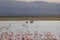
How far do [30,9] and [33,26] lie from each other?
0.17 metres

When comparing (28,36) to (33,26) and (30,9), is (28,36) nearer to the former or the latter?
(33,26)

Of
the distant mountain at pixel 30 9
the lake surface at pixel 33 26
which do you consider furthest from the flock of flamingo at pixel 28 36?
the distant mountain at pixel 30 9

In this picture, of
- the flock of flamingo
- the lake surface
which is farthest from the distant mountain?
the flock of flamingo

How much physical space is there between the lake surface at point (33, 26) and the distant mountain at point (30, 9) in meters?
0.08

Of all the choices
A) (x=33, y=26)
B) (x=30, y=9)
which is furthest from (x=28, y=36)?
(x=30, y=9)

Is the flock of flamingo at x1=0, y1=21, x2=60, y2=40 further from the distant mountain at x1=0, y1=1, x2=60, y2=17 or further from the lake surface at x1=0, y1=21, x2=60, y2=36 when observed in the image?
the distant mountain at x1=0, y1=1, x2=60, y2=17

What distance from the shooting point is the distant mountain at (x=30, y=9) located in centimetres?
112

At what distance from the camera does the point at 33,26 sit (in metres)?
1.13

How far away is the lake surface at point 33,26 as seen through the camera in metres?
1.13

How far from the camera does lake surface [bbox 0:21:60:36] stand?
3.69 ft

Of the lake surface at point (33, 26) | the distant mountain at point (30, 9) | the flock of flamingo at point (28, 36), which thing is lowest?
the flock of flamingo at point (28, 36)

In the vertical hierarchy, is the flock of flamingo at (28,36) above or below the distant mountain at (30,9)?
below

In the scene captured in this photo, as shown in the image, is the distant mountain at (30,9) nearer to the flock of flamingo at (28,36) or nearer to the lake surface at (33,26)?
the lake surface at (33,26)

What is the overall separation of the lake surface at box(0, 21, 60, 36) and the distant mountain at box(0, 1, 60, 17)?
0.08m
